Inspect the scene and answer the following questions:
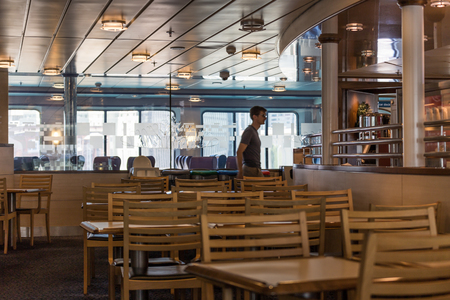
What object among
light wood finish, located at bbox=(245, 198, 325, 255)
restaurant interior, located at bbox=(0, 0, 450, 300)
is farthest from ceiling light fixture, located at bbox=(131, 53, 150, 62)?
light wood finish, located at bbox=(245, 198, 325, 255)

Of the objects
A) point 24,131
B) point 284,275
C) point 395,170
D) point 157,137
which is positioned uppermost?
point 24,131

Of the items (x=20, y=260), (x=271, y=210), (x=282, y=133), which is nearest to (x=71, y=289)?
(x=20, y=260)

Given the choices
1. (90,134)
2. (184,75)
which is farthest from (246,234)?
(184,75)

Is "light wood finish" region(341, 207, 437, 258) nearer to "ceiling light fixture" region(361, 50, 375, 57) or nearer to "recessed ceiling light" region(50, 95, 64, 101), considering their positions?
"ceiling light fixture" region(361, 50, 375, 57)

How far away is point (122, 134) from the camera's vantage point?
37.3 ft

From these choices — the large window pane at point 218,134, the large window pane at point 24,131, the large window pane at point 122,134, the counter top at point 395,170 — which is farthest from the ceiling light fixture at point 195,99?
the counter top at point 395,170

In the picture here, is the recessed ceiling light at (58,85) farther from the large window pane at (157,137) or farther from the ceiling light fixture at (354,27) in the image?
the ceiling light fixture at (354,27)

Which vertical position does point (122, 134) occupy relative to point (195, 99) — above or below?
below

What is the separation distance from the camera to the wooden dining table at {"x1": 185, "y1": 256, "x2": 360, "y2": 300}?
1.73 metres

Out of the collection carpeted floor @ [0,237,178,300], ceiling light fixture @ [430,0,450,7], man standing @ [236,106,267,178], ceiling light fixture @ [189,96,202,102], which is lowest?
carpeted floor @ [0,237,178,300]

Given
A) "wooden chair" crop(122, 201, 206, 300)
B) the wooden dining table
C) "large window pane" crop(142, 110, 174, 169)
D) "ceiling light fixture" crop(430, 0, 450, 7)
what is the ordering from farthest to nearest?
"large window pane" crop(142, 110, 174, 169) < "ceiling light fixture" crop(430, 0, 450, 7) < "wooden chair" crop(122, 201, 206, 300) < the wooden dining table

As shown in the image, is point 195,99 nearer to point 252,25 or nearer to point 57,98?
point 57,98

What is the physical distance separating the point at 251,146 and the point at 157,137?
4.57 metres

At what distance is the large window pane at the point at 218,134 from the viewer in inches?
486
